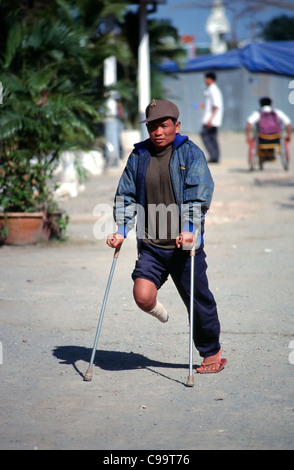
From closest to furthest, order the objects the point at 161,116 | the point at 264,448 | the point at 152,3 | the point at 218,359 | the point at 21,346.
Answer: the point at 264,448 < the point at 161,116 < the point at 218,359 < the point at 21,346 < the point at 152,3

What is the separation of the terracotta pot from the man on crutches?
15.4ft

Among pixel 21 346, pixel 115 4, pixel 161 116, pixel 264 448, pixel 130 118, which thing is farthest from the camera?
pixel 130 118

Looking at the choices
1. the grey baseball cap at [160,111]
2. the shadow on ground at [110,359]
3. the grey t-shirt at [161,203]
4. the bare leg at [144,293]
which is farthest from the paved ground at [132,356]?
the grey baseball cap at [160,111]

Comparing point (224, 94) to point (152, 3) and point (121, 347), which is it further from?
point (121, 347)

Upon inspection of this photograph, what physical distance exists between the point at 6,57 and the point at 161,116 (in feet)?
19.5

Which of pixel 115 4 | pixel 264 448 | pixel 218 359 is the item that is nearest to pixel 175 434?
pixel 264 448

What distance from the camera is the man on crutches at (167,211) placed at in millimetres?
4992

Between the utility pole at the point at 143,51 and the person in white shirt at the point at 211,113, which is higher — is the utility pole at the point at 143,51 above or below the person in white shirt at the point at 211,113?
above

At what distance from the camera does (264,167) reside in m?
20.0

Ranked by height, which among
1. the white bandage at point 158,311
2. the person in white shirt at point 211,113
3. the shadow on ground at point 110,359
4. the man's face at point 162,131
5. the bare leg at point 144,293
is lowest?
the shadow on ground at point 110,359

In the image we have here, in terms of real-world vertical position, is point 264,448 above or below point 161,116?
below

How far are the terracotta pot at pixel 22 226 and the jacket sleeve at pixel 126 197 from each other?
4703mm

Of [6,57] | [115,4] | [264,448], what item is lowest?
[264,448]

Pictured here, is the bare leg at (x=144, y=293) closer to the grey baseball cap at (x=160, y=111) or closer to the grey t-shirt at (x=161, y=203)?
the grey t-shirt at (x=161, y=203)
